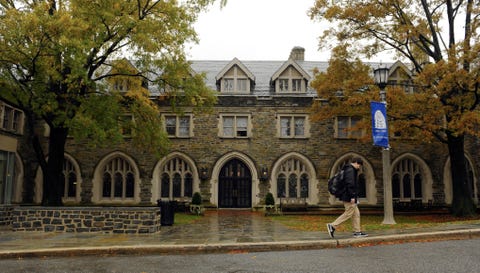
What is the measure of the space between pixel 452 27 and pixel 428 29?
1.69 m

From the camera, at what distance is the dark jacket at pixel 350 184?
28.0 feet

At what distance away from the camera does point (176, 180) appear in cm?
2206

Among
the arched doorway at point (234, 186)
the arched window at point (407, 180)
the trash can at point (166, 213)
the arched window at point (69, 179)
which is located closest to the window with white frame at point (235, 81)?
the arched doorway at point (234, 186)

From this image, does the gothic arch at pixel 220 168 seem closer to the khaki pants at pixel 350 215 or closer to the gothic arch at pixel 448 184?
the gothic arch at pixel 448 184

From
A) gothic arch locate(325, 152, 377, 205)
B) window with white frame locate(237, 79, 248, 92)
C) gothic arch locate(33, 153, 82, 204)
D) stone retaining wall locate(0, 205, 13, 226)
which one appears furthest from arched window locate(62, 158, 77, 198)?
gothic arch locate(325, 152, 377, 205)

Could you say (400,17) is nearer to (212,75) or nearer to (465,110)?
(465,110)

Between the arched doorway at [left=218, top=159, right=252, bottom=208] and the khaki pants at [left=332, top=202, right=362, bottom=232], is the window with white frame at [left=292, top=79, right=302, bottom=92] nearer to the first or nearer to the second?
the arched doorway at [left=218, top=159, right=252, bottom=208]

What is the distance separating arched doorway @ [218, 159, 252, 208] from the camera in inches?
874

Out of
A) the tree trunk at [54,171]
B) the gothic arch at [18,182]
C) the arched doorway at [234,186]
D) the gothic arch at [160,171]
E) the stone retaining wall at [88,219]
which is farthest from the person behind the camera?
the arched doorway at [234,186]

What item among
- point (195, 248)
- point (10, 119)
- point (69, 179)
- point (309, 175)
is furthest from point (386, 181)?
point (10, 119)

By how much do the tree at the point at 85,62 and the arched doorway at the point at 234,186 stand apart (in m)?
6.41

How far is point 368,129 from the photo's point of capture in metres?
16.7

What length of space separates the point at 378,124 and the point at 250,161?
1056cm

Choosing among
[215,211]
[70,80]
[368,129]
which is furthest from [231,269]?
[215,211]
